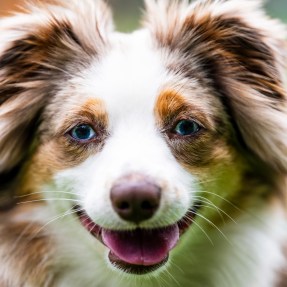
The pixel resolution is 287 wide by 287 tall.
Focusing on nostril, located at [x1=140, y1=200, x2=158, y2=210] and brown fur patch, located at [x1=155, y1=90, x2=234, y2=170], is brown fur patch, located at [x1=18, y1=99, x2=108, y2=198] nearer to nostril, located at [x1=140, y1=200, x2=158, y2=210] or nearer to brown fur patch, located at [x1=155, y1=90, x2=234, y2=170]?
brown fur patch, located at [x1=155, y1=90, x2=234, y2=170]

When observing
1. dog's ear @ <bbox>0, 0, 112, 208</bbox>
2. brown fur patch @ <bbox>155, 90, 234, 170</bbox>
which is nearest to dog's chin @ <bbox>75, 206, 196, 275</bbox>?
brown fur patch @ <bbox>155, 90, 234, 170</bbox>

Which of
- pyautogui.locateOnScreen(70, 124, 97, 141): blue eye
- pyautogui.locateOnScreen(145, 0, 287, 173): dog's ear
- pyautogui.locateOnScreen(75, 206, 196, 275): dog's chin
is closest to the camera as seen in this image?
pyautogui.locateOnScreen(75, 206, 196, 275): dog's chin

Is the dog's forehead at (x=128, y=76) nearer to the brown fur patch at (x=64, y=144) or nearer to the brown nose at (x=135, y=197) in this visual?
the brown fur patch at (x=64, y=144)

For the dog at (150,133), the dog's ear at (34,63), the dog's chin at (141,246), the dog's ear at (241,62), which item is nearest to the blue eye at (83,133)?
the dog at (150,133)

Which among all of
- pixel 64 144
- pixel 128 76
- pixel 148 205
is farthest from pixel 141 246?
pixel 128 76

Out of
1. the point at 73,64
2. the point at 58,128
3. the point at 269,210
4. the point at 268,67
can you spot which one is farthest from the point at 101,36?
the point at 269,210

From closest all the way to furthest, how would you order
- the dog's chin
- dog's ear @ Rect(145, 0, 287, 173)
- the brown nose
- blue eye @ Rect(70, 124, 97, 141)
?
the brown nose
the dog's chin
blue eye @ Rect(70, 124, 97, 141)
dog's ear @ Rect(145, 0, 287, 173)

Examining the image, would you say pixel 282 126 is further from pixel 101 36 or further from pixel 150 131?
pixel 101 36
